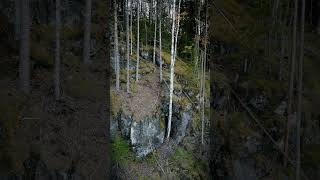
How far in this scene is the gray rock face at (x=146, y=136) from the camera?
9.88 meters

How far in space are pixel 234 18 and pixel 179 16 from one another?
85.4 inches

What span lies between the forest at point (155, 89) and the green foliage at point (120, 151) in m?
0.03

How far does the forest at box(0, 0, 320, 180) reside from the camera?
841 cm

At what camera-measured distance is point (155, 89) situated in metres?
11.0

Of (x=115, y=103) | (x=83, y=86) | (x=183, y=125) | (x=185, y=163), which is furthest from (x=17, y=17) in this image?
(x=185, y=163)

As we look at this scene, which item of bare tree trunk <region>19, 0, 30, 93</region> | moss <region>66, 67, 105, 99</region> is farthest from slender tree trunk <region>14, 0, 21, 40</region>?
moss <region>66, 67, 105, 99</region>

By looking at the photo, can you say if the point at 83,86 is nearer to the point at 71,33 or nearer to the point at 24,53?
the point at 24,53

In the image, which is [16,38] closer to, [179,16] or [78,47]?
[78,47]

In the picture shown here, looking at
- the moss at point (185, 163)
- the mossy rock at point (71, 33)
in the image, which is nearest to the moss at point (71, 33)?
the mossy rock at point (71, 33)

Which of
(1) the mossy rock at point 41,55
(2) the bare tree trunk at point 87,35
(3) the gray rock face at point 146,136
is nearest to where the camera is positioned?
(1) the mossy rock at point 41,55

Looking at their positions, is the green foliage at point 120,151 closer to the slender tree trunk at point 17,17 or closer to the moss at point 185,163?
the moss at point 185,163

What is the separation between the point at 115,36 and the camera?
11.2 metres

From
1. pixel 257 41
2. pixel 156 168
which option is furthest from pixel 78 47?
pixel 257 41

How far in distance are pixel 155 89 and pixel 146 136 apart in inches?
61.6
